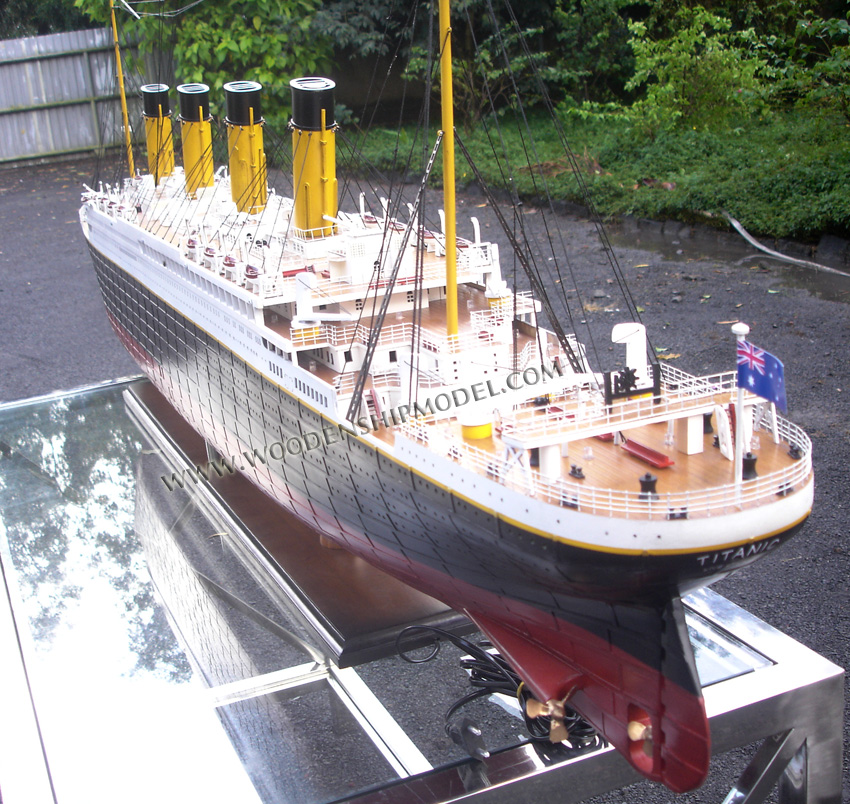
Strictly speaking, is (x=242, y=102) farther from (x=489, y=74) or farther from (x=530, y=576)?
(x=489, y=74)

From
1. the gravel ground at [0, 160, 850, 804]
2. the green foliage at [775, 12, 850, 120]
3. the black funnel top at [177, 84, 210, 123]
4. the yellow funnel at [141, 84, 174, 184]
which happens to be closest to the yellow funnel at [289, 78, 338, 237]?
the black funnel top at [177, 84, 210, 123]

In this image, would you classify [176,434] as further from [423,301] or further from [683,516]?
[683,516]

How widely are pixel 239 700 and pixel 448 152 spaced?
15.8 ft

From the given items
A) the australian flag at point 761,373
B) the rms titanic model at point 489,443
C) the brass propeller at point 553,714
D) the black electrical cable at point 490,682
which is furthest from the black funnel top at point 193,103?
the brass propeller at point 553,714

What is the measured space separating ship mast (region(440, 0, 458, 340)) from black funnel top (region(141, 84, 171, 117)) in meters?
9.67

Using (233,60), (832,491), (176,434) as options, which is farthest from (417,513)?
(233,60)

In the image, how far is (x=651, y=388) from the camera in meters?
7.86

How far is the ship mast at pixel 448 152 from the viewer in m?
7.73

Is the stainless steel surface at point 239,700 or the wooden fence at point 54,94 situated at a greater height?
the wooden fence at point 54,94

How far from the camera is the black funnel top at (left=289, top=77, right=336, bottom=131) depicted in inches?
Answer: 436

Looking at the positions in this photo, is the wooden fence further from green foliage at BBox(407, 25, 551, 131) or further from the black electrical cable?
the black electrical cable

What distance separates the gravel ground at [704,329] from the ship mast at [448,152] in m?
4.57

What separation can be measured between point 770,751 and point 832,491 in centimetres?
589

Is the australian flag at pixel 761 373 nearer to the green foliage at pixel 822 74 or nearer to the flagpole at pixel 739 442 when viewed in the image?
the flagpole at pixel 739 442
